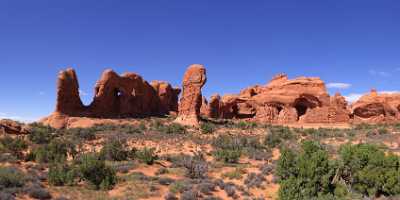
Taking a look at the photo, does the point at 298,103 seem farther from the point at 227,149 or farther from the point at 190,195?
the point at 190,195

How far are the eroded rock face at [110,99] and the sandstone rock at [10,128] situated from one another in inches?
177

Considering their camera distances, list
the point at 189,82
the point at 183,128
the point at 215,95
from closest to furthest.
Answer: the point at 183,128 < the point at 189,82 < the point at 215,95

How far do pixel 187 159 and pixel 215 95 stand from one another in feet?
85.2

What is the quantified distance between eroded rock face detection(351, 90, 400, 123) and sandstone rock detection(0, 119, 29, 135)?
3406cm

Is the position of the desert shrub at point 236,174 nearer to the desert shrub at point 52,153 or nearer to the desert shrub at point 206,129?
the desert shrub at point 52,153

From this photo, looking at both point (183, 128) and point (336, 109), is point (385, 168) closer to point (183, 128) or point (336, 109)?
point (183, 128)

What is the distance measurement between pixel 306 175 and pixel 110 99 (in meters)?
28.2

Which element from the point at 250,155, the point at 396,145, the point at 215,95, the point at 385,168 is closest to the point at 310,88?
the point at 215,95

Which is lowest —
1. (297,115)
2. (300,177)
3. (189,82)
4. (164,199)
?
(164,199)

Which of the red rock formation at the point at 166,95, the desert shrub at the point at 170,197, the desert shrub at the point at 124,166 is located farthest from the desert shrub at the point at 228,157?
the red rock formation at the point at 166,95

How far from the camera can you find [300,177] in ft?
39.9

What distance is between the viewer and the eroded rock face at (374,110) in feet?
134

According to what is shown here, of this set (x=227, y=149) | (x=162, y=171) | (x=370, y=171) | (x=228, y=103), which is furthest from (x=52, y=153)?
(x=228, y=103)

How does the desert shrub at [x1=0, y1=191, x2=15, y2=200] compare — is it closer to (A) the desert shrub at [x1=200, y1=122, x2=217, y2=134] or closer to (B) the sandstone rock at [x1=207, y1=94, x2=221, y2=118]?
(A) the desert shrub at [x1=200, y1=122, x2=217, y2=134]
